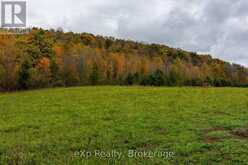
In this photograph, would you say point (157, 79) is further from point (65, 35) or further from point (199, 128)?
point (199, 128)

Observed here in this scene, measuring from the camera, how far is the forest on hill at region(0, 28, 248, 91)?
4819 cm

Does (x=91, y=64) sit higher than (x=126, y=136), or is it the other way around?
(x=91, y=64)

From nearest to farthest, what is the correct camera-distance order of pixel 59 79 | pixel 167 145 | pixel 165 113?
pixel 167 145, pixel 165 113, pixel 59 79

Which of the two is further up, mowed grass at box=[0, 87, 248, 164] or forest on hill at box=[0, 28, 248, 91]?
forest on hill at box=[0, 28, 248, 91]

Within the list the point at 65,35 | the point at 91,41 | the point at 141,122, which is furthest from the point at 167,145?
the point at 91,41

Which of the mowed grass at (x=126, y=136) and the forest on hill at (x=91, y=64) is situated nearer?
the mowed grass at (x=126, y=136)

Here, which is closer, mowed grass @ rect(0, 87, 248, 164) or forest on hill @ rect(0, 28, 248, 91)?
mowed grass @ rect(0, 87, 248, 164)

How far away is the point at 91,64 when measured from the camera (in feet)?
219

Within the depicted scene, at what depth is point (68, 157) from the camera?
362 inches

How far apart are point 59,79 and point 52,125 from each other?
3955 cm

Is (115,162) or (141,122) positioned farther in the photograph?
(141,122)

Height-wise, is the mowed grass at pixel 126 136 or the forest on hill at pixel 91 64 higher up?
the forest on hill at pixel 91 64

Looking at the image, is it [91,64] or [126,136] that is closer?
[126,136]

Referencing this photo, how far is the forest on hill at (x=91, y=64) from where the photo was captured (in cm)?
4819
